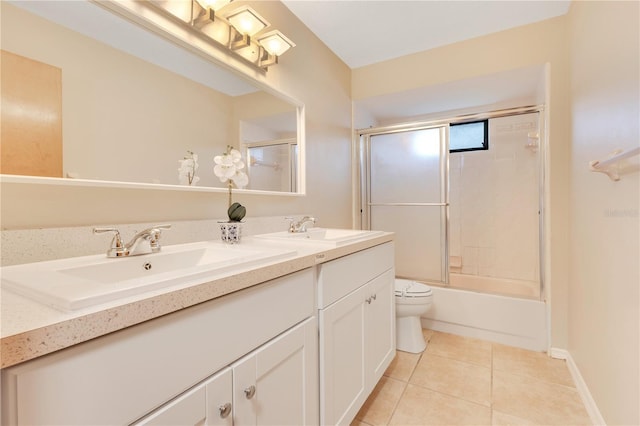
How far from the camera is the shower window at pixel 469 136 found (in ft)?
9.56

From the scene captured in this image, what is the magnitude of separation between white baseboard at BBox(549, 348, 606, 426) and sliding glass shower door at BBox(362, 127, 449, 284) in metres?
0.83

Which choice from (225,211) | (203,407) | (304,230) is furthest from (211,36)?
(203,407)

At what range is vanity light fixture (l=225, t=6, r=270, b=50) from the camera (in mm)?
1359

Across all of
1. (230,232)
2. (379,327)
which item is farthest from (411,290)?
(230,232)

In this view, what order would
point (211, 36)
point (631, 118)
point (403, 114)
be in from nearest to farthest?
point (631, 118) < point (211, 36) < point (403, 114)

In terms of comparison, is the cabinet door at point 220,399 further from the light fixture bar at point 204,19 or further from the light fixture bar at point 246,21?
the light fixture bar at point 246,21

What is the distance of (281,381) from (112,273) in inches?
22.8

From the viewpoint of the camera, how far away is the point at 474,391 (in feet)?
5.14

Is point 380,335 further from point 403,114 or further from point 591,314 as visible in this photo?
point 403,114

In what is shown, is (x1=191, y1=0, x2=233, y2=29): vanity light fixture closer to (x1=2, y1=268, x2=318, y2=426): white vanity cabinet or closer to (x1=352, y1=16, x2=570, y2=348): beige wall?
A: (x1=2, y1=268, x2=318, y2=426): white vanity cabinet

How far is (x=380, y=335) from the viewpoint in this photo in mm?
1487

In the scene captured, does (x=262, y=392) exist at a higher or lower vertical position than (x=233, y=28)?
lower

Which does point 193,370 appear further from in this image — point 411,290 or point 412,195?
point 412,195

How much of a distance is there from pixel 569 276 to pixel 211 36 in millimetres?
2465
